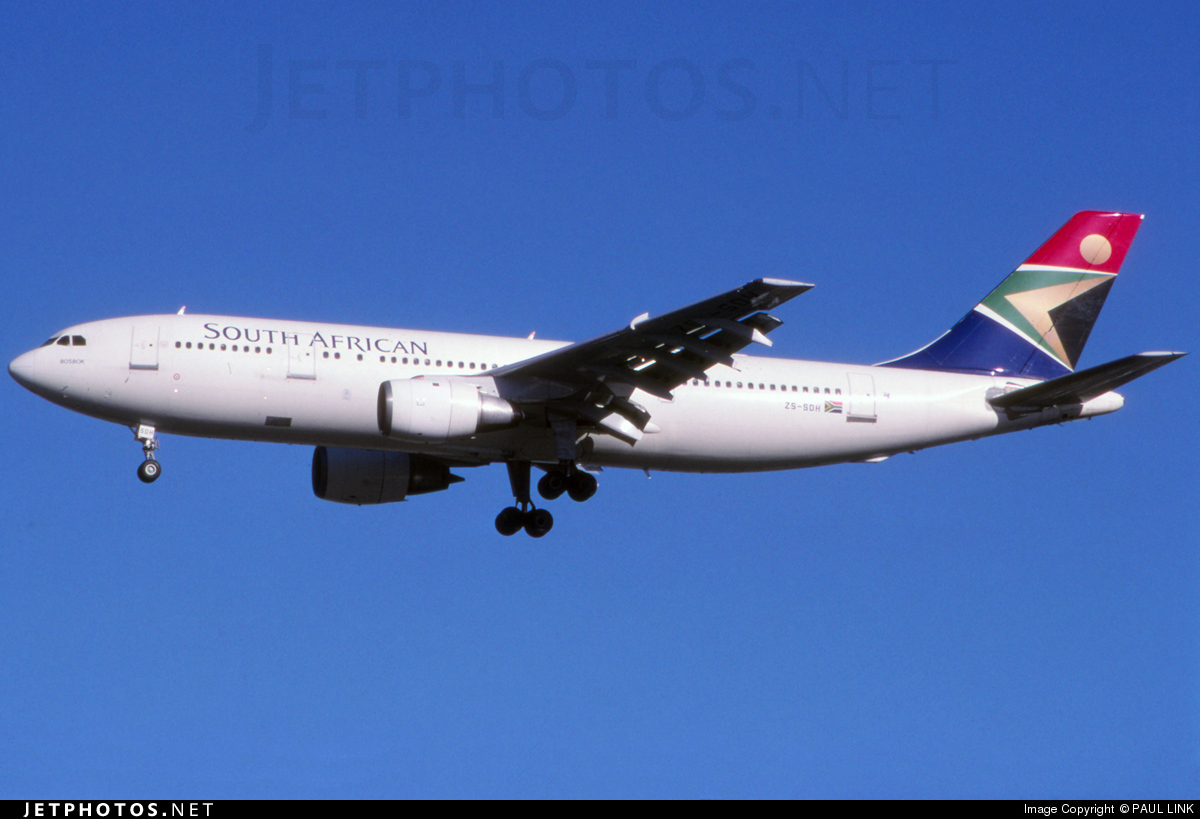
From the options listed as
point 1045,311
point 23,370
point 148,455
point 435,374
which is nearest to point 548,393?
point 435,374

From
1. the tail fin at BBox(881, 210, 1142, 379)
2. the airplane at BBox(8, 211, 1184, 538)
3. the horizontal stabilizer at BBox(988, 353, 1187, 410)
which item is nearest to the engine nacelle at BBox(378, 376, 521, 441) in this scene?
the airplane at BBox(8, 211, 1184, 538)

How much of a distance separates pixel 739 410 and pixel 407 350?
7009mm

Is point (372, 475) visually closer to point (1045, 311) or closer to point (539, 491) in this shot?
point (539, 491)

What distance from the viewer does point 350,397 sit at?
2794 centimetres

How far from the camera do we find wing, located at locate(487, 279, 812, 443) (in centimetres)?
2595

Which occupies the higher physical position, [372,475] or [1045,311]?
[1045,311]

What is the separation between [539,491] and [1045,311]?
13320 millimetres

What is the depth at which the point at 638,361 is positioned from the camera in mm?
28359

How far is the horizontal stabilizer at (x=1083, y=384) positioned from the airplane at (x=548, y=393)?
0.04 metres

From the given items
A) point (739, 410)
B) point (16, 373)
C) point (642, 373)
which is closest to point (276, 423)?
point (16, 373)

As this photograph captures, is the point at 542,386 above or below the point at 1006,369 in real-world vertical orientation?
below

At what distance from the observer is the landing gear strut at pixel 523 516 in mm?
31531

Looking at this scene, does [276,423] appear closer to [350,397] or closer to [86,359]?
[350,397]

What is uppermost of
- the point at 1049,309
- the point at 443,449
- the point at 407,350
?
the point at 1049,309
